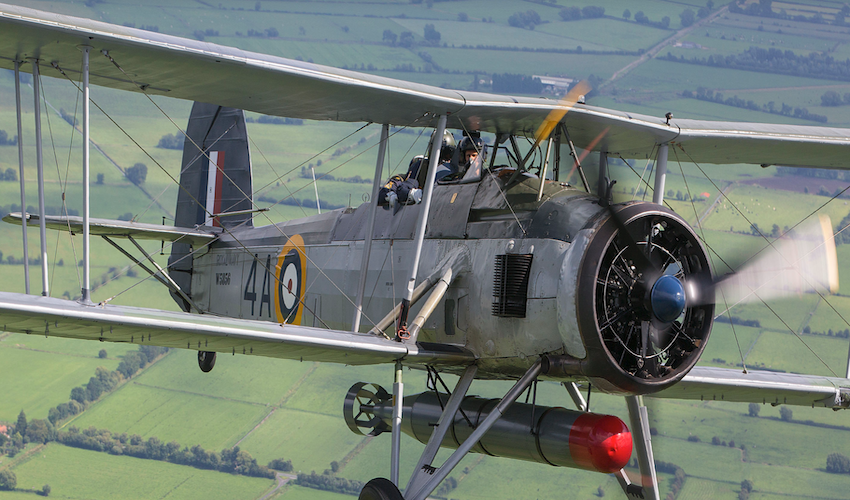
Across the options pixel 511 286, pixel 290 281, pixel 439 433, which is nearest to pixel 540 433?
pixel 439 433

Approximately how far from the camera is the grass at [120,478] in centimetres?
5612

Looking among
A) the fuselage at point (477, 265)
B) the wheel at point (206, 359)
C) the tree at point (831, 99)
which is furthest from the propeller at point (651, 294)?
the tree at point (831, 99)

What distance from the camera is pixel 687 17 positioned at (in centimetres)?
14988

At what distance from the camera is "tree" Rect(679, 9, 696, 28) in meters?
147

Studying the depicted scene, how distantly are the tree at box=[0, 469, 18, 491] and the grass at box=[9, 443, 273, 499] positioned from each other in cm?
44

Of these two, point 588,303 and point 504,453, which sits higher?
point 588,303

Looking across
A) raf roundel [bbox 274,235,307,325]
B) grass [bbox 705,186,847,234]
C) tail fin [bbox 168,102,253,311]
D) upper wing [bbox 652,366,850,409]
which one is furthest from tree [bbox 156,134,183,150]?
upper wing [bbox 652,366,850,409]

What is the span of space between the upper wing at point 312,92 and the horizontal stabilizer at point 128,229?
3.84 m

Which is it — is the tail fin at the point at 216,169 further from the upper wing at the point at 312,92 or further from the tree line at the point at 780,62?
the tree line at the point at 780,62

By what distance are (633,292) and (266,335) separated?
3.24m

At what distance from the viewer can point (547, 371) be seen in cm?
802

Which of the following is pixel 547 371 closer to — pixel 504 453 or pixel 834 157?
pixel 504 453

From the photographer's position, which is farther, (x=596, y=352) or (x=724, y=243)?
(x=724, y=243)

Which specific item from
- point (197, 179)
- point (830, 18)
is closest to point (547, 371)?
point (197, 179)
